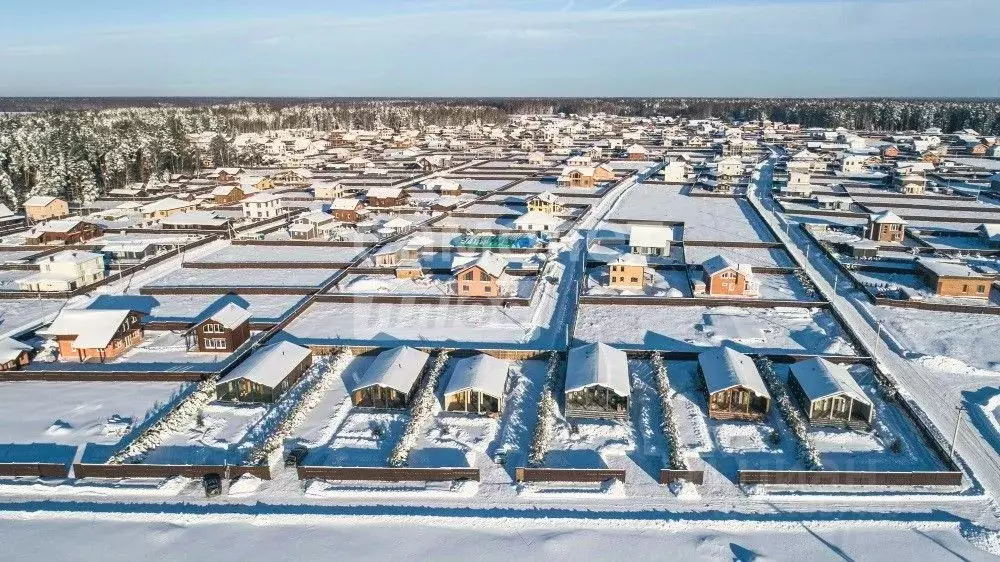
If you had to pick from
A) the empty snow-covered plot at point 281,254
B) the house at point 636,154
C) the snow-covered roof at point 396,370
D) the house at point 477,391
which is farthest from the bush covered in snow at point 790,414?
the house at point 636,154

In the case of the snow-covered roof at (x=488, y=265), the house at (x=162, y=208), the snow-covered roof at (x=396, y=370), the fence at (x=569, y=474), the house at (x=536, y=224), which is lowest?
the fence at (x=569, y=474)

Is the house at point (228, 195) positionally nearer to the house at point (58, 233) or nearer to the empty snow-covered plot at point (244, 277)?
the house at point (58, 233)

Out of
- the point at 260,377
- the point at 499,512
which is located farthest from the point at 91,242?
the point at 499,512

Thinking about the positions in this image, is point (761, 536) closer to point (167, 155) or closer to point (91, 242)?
point (91, 242)

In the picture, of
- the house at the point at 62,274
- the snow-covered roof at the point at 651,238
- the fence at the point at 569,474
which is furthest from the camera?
the snow-covered roof at the point at 651,238

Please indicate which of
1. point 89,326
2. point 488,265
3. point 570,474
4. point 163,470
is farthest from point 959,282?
point 89,326

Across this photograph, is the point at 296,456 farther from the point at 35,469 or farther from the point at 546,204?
the point at 546,204

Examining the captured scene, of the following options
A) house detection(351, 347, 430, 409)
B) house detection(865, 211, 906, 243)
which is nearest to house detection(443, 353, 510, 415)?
house detection(351, 347, 430, 409)
